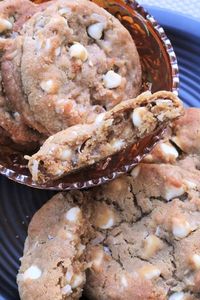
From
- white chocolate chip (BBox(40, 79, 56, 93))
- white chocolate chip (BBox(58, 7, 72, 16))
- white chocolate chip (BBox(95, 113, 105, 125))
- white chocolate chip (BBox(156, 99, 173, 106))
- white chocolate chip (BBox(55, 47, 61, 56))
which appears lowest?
white chocolate chip (BBox(40, 79, 56, 93))

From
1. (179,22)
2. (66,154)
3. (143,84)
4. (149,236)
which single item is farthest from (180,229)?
(179,22)

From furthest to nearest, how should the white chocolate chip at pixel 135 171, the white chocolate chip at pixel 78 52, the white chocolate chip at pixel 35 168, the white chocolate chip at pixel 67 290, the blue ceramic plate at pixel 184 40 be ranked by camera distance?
1. the blue ceramic plate at pixel 184 40
2. the white chocolate chip at pixel 135 171
3. the white chocolate chip at pixel 78 52
4. the white chocolate chip at pixel 67 290
5. the white chocolate chip at pixel 35 168

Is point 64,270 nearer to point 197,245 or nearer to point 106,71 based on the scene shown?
point 197,245

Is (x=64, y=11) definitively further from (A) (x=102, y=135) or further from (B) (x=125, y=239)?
(B) (x=125, y=239)

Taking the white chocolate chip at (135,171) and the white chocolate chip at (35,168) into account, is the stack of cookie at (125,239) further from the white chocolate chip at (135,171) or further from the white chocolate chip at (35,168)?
the white chocolate chip at (35,168)

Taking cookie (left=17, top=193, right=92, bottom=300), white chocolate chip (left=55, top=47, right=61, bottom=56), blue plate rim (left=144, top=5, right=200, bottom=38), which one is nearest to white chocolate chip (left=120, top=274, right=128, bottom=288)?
cookie (left=17, top=193, right=92, bottom=300)

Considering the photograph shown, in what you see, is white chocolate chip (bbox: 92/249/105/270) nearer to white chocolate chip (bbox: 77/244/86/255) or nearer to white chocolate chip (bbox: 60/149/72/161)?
white chocolate chip (bbox: 77/244/86/255)

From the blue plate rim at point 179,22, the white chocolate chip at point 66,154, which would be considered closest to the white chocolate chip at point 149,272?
the white chocolate chip at point 66,154
